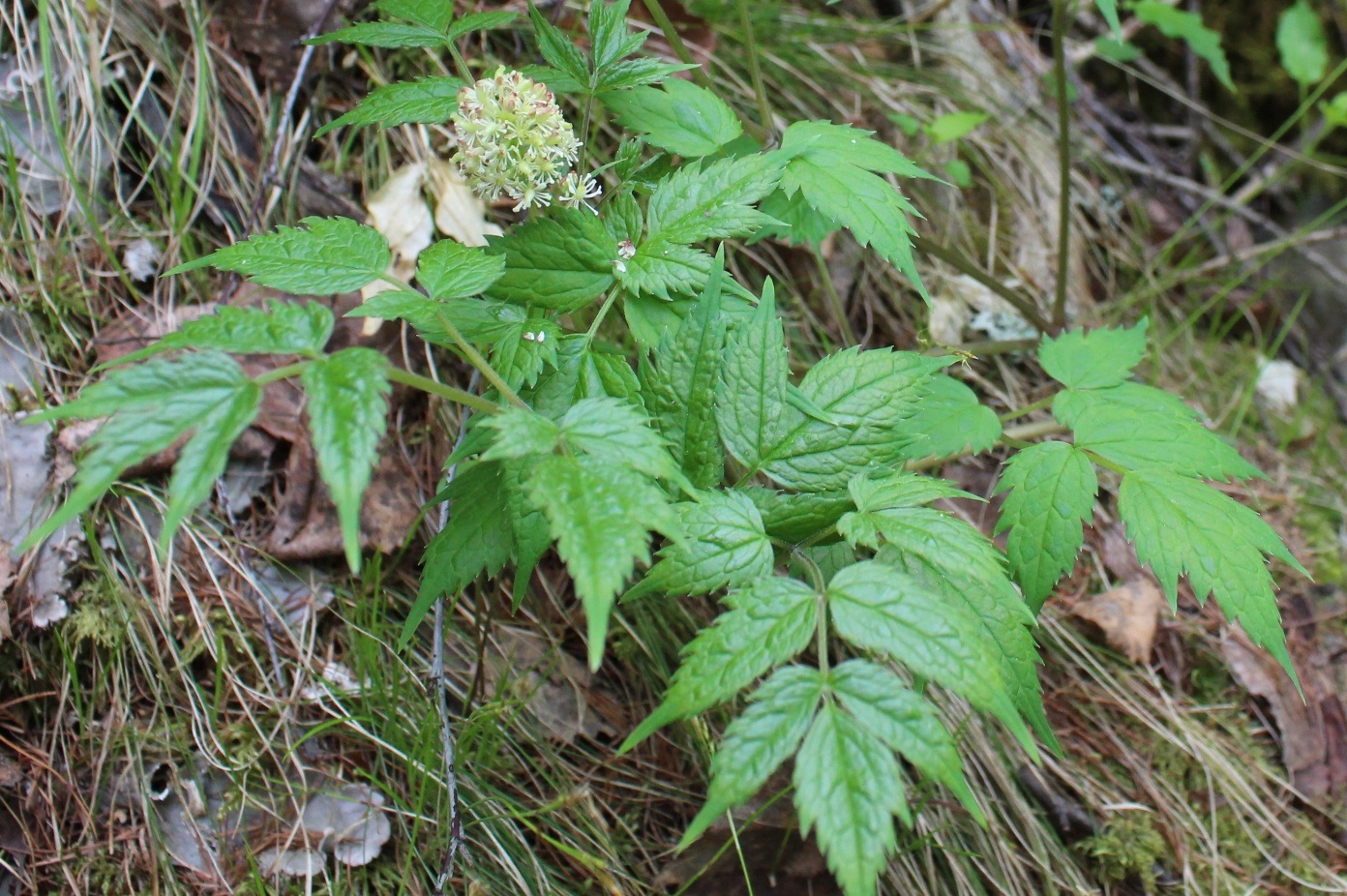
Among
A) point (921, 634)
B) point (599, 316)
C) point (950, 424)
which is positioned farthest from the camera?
point (950, 424)

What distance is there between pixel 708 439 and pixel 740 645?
1.17 ft

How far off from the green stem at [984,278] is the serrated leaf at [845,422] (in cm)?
81

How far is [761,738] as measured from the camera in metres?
1.00

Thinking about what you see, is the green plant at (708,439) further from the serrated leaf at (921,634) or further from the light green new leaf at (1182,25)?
the light green new leaf at (1182,25)

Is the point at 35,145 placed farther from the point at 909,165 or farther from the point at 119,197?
the point at 909,165

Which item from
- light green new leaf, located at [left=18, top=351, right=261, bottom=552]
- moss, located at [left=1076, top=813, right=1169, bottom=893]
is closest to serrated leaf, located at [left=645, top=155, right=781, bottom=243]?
light green new leaf, located at [left=18, top=351, right=261, bottom=552]

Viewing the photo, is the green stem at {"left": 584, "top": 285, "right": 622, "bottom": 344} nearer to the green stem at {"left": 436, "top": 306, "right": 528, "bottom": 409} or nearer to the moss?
the green stem at {"left": 436, "top": 306, "right": 528, "bottom": 409}

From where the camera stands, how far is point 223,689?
1.72 metres

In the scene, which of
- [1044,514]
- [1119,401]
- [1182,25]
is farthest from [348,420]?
[1182,25]

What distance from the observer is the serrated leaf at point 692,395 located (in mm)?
1310

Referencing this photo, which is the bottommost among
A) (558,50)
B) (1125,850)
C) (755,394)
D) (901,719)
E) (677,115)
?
(1125,850)

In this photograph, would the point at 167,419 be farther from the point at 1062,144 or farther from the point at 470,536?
the point at 1062,144

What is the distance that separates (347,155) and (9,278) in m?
0.76

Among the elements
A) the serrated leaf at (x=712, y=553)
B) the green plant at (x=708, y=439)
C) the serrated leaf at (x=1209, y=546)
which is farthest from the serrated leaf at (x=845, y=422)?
the serrated leaf at (x=1209, y=546)
